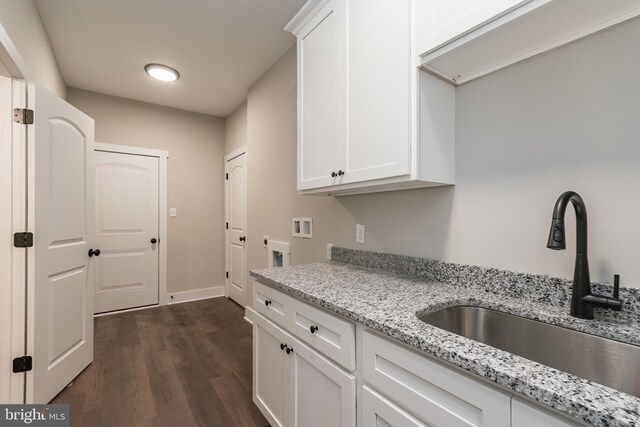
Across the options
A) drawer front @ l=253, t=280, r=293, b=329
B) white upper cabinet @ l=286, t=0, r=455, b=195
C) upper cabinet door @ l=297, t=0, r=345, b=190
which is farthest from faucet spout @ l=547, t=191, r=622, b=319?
drawer front @ l=253, t=280, r=293, b=329

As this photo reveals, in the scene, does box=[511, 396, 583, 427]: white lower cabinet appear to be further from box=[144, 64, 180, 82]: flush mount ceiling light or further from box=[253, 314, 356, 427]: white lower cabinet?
box=[144, 64, 180, 82]: flush mount ceiling light

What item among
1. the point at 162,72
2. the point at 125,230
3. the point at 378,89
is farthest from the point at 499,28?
the point at 125,230

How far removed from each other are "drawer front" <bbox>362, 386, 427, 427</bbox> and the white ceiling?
2379 millimetres

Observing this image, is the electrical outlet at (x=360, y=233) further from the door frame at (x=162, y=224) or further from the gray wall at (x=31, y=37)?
the door frame at (x=162, y=224)

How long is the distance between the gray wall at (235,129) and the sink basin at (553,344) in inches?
130

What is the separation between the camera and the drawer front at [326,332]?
3.49 ft

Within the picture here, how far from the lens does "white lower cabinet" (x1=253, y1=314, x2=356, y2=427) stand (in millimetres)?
1105

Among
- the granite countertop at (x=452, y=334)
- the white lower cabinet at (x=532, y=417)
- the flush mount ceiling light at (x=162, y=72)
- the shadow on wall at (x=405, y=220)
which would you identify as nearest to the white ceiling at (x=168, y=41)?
the flush mount ceiling light at (x=162, y=72)

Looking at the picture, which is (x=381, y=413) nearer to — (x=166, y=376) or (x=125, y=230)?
(x=166, y=376)

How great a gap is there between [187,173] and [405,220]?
349 cm

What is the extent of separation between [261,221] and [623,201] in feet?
8.83

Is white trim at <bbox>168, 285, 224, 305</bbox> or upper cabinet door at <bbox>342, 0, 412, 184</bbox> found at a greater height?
upper cabinet door at <bbox>342, 0, 412, 184</bbox>

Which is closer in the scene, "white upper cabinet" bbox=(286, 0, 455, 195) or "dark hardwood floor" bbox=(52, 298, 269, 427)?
"white upper cabinet" bbox=(286, 0, 455, 195)

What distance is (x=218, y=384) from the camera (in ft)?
6.98
